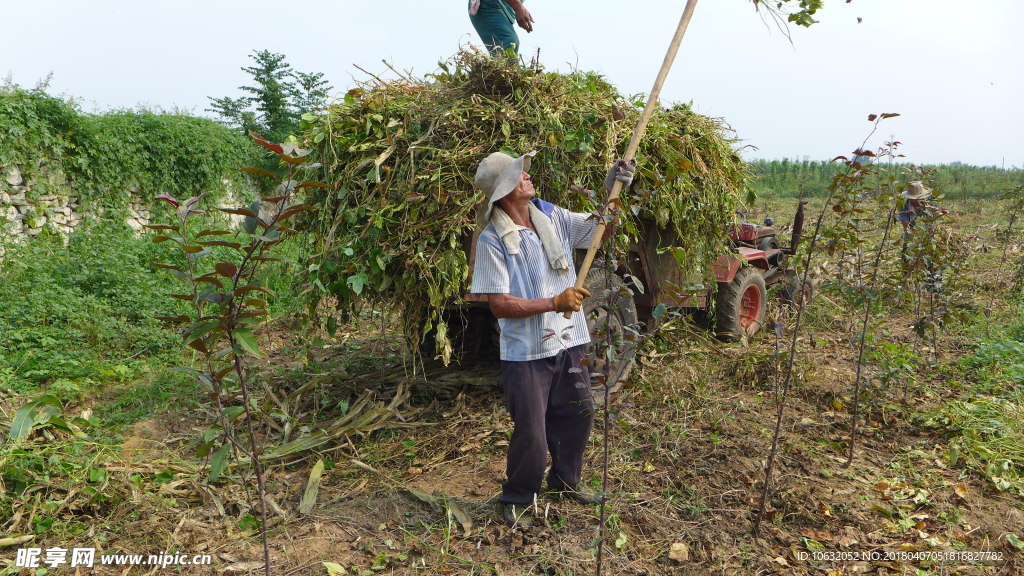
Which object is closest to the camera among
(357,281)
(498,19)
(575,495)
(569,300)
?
(569,300)

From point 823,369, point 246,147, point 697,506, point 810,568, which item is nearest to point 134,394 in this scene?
point 697,506

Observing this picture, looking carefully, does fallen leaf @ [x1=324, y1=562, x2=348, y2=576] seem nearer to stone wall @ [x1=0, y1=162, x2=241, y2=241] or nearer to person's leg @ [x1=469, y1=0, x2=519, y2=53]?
person's leg @ [x1=469, y1=0, x2=519, y2=53]

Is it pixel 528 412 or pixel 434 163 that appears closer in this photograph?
pixel 528 412

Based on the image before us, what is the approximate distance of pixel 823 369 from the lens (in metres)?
5.06

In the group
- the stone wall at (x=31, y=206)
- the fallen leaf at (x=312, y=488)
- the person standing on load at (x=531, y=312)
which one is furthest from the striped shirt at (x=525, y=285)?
the stone wall at (x=31, y=206)

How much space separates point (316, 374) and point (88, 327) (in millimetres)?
2881

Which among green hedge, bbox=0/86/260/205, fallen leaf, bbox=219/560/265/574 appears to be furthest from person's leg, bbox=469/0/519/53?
green hedge, bbox=0/86/260/205

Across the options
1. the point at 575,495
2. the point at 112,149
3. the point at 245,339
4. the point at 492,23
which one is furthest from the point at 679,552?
the point at 112,149

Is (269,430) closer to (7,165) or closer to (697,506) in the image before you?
(697,506)

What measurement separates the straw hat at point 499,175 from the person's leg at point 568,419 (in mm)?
819

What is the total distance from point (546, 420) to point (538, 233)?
96 cm

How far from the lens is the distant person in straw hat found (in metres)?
3.62

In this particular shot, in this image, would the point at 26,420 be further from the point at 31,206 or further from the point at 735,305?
the point at 31,206

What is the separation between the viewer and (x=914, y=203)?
423 centimetres
